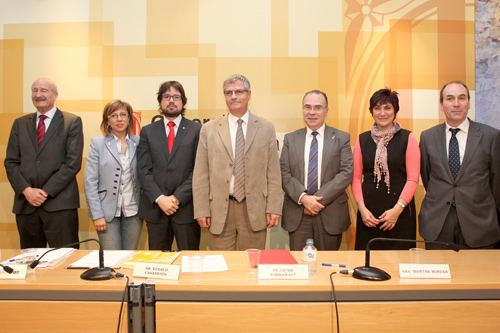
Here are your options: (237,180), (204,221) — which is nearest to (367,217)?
(237,180)

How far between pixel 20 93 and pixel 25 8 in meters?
0.92

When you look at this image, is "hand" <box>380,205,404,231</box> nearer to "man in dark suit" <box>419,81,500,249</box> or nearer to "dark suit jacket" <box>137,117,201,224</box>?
"man in dark suit" <box>419,81,500,249</box>

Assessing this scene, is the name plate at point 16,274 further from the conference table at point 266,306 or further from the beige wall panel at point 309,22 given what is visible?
the beige wall panel at point 309,22

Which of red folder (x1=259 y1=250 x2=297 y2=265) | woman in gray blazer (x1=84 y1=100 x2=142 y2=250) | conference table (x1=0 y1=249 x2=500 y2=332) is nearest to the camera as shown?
conference table (x1=0 y1=249 x2=500 y2=332)

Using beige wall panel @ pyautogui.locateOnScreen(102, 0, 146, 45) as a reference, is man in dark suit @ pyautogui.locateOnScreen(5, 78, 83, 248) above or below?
below

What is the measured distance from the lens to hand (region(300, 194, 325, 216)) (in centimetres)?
275

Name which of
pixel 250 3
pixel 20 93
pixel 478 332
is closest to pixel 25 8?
pixel 20 93

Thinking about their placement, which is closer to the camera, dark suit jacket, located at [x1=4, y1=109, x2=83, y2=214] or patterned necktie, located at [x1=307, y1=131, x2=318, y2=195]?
patterned necktie, located at [x1=307, y1=131, x2=318, y2=195]

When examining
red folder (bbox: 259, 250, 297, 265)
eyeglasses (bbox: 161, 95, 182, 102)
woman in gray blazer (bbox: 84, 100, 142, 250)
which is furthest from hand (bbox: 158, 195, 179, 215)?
red folder (bbox: 259, 250, 297, 265)

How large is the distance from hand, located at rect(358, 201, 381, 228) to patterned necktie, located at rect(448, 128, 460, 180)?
2.13 feet

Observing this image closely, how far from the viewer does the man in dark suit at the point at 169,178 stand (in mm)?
2875

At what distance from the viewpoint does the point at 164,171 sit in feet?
9.61

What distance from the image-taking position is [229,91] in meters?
2.82

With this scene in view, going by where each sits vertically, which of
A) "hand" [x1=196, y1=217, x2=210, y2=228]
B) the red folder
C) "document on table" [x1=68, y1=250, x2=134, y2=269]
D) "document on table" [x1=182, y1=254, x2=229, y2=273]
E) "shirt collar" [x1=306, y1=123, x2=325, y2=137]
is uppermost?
"shirt collar" [x1=306, y1=123, x2=325, y2=137]
